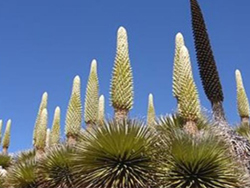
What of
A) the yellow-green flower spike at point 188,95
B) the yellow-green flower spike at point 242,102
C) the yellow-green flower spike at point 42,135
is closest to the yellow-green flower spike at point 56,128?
the yellow-green flower spike at point 42,135

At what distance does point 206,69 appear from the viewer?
10.0m

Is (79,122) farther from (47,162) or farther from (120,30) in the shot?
(120,30)

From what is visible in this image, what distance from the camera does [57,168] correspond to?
10070 mm

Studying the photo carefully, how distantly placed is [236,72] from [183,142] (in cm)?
879

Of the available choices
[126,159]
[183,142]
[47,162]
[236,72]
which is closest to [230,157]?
[183,142]

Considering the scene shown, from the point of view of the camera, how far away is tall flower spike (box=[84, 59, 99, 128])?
40.0ft

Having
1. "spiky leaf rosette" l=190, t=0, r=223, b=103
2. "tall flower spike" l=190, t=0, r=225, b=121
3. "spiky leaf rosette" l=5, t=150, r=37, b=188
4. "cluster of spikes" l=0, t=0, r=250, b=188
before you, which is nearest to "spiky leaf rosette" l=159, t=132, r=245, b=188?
"cluster of spikes" l=0, t=0, r=250, b=188

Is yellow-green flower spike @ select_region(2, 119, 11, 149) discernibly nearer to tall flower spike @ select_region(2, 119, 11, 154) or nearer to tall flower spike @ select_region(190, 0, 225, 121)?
tall flower spike @ select_region(2, 119, 11, 154)

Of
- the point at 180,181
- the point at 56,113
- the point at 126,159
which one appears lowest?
the point at 180,181

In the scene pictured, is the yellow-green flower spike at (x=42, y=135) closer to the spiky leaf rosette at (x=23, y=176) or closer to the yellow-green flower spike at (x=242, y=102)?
the spiky leaf rosette at (x=23, y=176)

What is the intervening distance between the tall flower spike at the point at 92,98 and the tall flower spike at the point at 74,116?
256mm

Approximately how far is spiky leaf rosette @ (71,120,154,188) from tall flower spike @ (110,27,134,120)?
56 centimetres

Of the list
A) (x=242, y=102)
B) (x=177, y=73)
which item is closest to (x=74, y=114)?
(x=177, y=73)

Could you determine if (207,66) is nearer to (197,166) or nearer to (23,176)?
(197,166)
